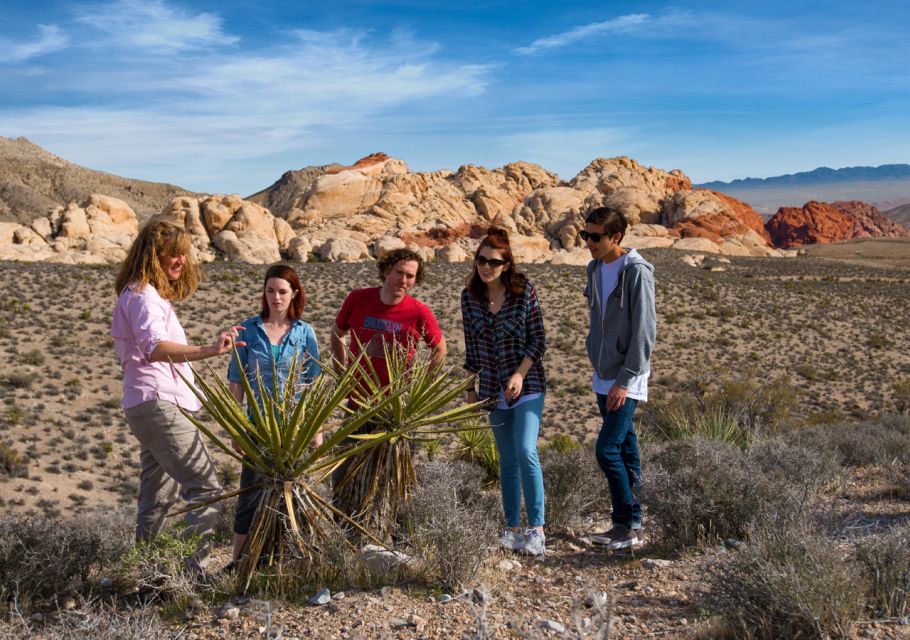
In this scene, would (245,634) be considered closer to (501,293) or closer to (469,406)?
(469,406)

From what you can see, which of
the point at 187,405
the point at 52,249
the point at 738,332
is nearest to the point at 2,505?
the point at 187,405

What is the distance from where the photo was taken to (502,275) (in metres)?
3.97

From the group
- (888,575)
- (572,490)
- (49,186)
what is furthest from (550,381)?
(49,186)

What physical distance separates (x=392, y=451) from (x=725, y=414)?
9.35 meters

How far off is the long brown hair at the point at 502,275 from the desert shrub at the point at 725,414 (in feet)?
11.9

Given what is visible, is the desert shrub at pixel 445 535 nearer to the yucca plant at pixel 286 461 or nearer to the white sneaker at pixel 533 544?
the yucca plant at pixel 286 461

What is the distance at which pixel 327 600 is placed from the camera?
303 cm

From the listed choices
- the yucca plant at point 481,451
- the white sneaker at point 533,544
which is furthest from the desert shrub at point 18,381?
the white sneaker at point 533,544

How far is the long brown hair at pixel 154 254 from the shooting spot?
3305 millimetres

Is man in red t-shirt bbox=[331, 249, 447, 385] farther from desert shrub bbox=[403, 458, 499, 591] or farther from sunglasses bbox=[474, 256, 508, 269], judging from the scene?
desert shrub bbox=[403, 458, 499, 591]

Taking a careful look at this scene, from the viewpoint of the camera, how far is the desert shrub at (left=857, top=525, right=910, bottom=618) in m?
2.68

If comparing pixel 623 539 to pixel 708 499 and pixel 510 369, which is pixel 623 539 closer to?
pixel 708 499

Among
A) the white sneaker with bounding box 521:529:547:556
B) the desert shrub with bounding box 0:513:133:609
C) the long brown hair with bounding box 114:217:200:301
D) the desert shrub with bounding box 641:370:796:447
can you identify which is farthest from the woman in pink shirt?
the desert shrub with bounding box 641:370:796:447

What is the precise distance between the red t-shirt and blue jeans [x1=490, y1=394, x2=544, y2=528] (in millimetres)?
589
